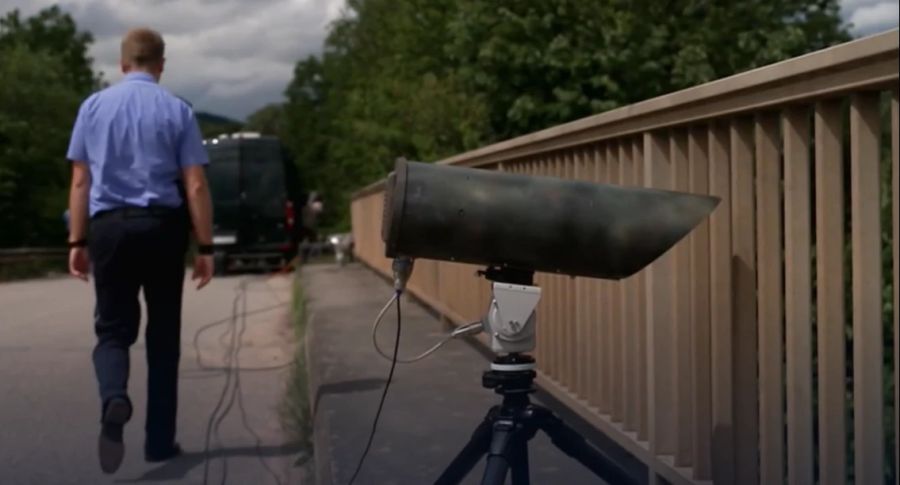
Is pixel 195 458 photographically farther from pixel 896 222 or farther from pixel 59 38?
pixel 59 38

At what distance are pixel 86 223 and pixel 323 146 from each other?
65480 mm

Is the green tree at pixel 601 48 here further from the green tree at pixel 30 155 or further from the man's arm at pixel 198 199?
the green tree at pixel 30 155

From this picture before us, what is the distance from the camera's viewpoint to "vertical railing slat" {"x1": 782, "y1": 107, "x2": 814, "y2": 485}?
3.66 metres

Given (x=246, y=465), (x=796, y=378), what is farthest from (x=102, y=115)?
(x=796, y=378)

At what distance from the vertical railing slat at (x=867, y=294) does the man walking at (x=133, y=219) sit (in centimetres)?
339

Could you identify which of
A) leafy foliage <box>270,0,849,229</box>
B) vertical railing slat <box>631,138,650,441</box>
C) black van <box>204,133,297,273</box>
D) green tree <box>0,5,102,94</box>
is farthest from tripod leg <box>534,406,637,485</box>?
green tree <box>0,5,102,94</box>

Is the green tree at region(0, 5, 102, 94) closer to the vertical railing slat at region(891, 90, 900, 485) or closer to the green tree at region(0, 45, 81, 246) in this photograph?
the green tree at region(0, 45, 81, 246)

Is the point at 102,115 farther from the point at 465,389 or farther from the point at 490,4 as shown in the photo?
the point at 490,4

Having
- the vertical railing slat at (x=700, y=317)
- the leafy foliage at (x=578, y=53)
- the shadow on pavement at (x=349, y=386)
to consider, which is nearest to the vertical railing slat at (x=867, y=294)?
the vertical railing slat at (x=700, y=317)

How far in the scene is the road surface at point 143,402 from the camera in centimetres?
643

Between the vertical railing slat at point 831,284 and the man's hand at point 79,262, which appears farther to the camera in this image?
the man's hand at point 79,262

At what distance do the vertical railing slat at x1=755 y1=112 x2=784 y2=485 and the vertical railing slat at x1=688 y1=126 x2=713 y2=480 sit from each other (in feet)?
1.32

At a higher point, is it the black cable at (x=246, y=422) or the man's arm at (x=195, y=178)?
the man's arm at (x=195, y=178)

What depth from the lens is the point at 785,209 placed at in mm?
3779
